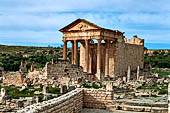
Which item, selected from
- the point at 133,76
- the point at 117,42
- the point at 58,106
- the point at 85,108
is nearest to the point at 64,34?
the point at 117,42

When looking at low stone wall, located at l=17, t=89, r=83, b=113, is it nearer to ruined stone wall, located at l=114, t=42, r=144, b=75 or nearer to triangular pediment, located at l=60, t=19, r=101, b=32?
triangular pediment, located at l=60, t=19, r=101, b=32

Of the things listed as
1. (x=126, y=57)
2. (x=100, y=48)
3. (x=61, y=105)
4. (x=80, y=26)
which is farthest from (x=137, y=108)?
(x=126, y=57)

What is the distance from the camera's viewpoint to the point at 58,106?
877cm

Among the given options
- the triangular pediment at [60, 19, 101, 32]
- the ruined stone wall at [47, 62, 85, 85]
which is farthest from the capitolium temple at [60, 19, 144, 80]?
the ruined stone wall at [47, 62, 85, 85]

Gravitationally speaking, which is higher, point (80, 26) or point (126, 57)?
point (80, 26)

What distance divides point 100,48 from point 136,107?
20768mm

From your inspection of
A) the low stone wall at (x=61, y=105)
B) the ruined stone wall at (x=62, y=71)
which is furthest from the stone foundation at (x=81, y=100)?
the ruined stone wall at (x=62, y=71)

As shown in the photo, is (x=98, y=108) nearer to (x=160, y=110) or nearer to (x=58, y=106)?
(x=160, y=110)

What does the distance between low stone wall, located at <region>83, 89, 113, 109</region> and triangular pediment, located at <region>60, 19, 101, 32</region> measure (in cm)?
1981

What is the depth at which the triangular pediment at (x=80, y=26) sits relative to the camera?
104 ft

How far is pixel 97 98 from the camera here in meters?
12.0

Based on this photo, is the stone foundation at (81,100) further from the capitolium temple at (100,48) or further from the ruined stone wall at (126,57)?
the ruined stone wall at (126,57)

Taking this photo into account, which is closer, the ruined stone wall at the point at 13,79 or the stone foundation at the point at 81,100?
the stone foundation at the point at 81,100

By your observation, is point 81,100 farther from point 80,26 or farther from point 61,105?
point 80,26
